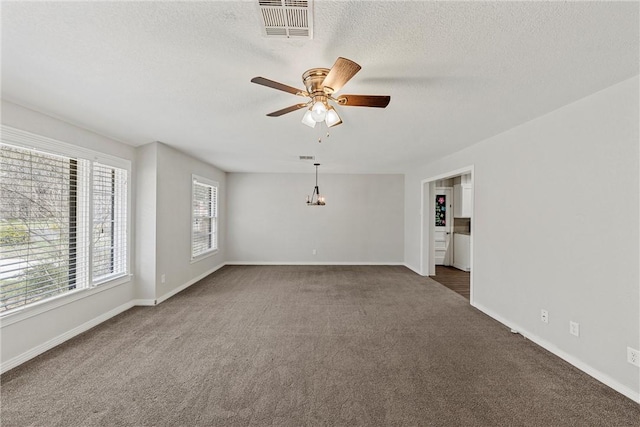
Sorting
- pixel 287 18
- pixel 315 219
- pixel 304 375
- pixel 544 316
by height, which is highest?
pixel 287 18

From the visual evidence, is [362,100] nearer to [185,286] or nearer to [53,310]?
[53,310]

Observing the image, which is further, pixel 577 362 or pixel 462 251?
pixel 462 251

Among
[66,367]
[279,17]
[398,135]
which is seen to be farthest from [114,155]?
[398,135]

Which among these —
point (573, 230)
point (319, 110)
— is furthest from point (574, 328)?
point (319, 110)

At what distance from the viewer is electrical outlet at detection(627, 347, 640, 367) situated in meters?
2.03

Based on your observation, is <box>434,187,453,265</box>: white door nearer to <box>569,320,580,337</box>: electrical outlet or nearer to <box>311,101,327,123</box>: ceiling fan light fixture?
<box>569,320,580,337</box>: electrical outlet

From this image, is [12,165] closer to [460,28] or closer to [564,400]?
[460,28]

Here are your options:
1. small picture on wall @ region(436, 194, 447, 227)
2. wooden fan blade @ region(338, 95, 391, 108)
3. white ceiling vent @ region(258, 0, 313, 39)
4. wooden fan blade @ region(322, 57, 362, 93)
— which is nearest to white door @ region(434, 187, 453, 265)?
small picture on wall @ region(436, 194, 447, 227)

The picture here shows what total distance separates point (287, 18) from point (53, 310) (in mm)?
3535

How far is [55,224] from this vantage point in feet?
9.55

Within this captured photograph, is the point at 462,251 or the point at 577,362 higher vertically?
the point at 462,251

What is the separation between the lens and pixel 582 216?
96.2 inches

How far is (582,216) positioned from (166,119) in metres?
4.19

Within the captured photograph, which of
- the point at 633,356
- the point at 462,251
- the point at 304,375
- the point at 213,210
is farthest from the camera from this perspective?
the point at 462,251
